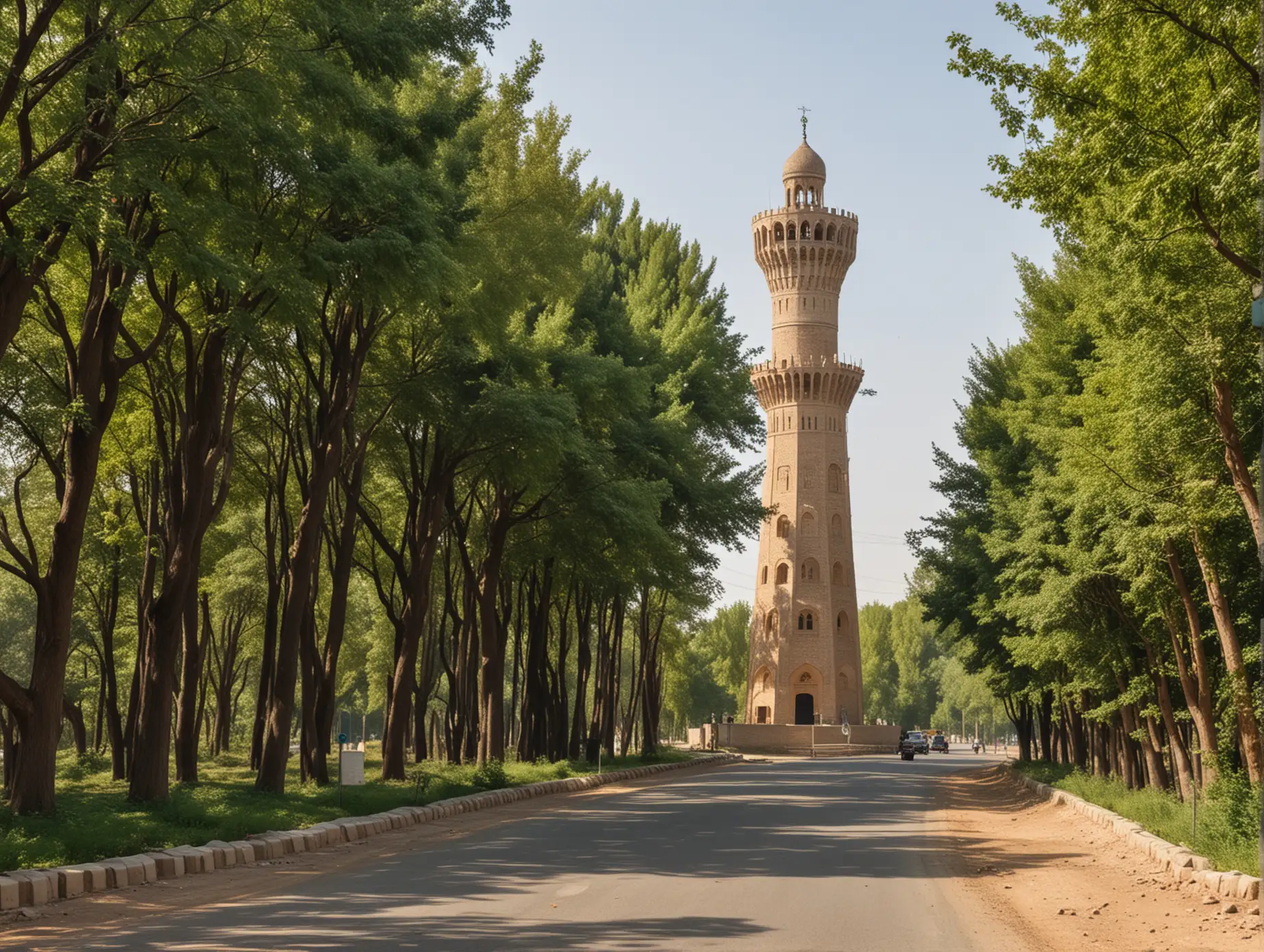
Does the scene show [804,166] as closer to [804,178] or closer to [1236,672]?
[804,178]

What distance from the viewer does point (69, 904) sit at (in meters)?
12.8

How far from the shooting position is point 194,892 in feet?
45.4

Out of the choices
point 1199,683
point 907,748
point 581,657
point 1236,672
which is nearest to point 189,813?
point 1236,672

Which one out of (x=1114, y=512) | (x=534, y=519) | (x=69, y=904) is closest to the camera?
(x=69, y=904)

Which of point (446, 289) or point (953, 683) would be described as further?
point (953, 683)

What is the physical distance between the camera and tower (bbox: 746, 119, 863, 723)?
8638 centimetres

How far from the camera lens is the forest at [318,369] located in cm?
1631

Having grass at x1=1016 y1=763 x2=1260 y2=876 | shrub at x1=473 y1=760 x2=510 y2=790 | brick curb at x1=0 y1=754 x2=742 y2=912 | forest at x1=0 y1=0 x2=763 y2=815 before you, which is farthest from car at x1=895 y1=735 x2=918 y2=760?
brick curb at x1=0 y1=754 x2=742 y2=912

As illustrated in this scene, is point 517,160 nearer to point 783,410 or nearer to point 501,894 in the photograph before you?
point 501,894

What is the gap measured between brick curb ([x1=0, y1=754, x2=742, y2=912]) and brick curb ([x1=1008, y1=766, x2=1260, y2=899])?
10630 mm

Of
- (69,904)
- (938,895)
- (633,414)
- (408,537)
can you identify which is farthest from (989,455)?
(69,904)

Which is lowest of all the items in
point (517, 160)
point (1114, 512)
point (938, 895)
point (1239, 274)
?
point (938, 895)

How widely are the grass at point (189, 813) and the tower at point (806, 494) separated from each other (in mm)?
53632

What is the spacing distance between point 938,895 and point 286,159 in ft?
37.1
